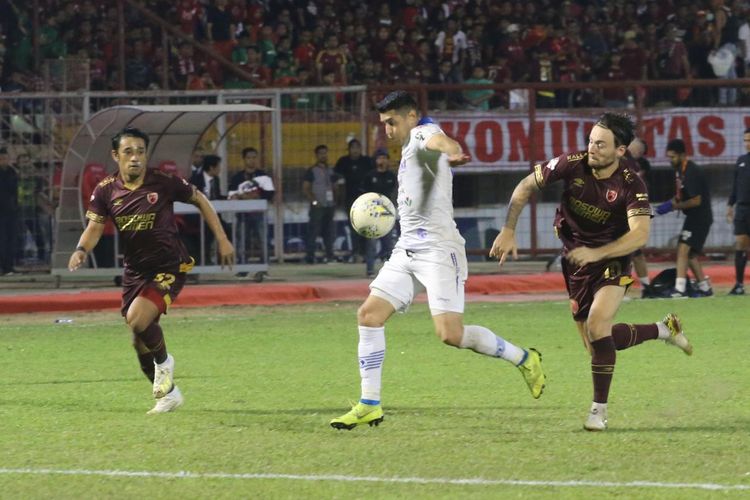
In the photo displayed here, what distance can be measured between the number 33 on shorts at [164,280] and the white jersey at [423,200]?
6.29 ft

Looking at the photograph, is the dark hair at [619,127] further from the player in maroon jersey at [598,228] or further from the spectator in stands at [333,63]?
the spectator in stands at [333,63]

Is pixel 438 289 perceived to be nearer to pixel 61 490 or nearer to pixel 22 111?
pixel 61 490

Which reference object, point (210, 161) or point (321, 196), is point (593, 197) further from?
point (321, 196)

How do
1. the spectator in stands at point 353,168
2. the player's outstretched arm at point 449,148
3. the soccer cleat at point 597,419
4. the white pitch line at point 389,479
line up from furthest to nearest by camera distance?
the spectator in stands at point 353,168
the soccer cleat at point 597,419
the player's outstretched arm at point 449,148
the white pitch line at point 389,479

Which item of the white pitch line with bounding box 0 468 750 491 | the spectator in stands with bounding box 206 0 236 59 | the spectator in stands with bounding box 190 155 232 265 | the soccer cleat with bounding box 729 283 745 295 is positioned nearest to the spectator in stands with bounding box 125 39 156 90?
the spectator in stands with bounding box 206 0 236 59

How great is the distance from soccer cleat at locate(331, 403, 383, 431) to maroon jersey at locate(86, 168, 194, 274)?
200cm

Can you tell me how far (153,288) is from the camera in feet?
33.7

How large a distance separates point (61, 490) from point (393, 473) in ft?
5.61

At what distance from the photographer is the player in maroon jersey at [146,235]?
1020 centimetres

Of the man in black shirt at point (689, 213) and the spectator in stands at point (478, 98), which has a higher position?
the spectator in stands at point (478, 98)

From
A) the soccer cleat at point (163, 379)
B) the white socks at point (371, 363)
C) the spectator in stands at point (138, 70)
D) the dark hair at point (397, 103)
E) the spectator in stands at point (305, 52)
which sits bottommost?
the soccer cleat at point (163, 379)

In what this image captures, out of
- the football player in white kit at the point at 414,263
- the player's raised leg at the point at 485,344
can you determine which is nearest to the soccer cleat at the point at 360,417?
the football player in white kit at the point at 414,263

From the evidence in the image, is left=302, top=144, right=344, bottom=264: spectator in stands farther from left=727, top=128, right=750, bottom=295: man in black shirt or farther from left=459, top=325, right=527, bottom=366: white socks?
left=459, top=325, right=527, bottom=366: white socks

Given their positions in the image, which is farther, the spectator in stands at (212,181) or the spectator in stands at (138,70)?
the spectator in stands at (138,70)
